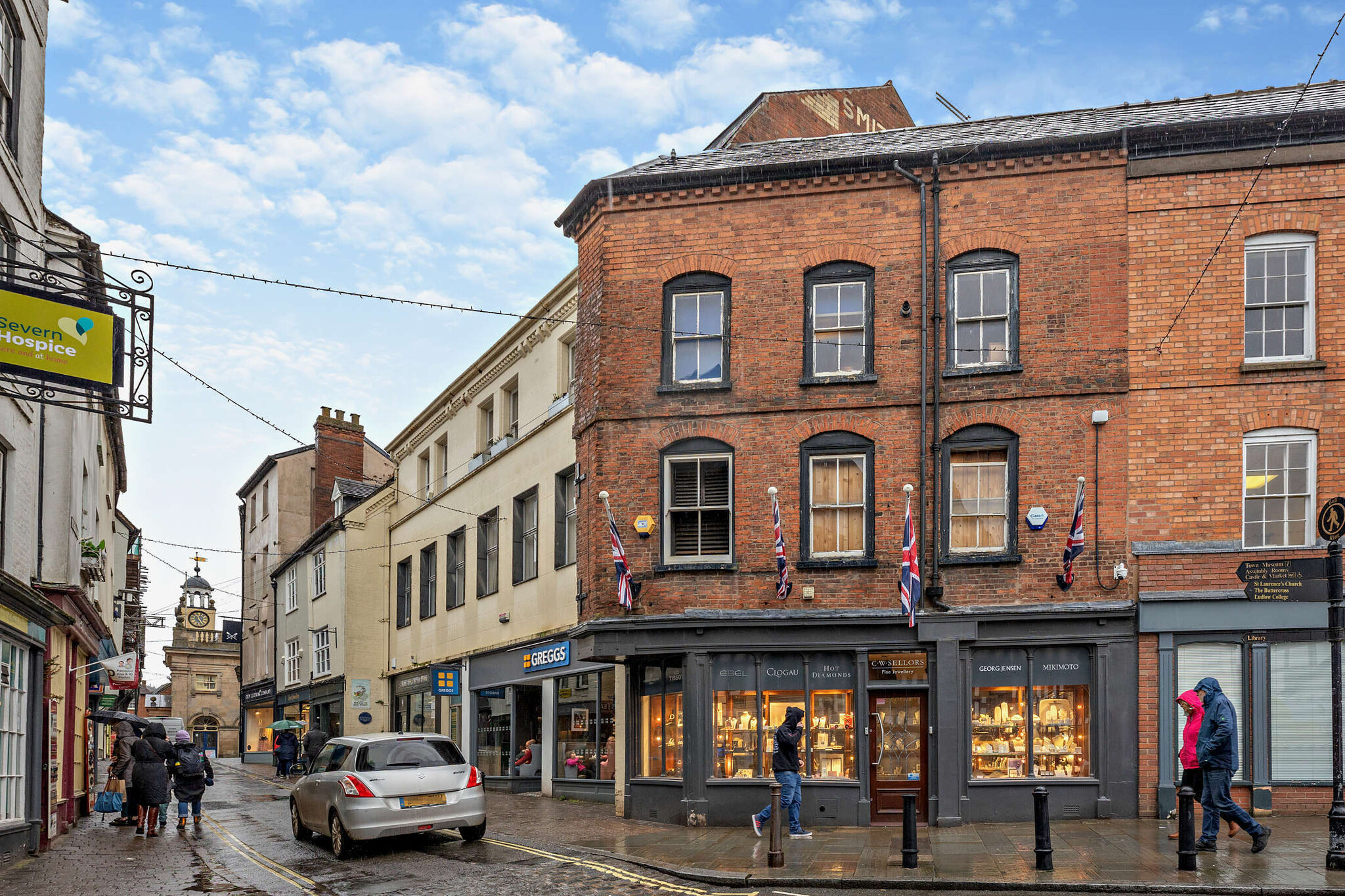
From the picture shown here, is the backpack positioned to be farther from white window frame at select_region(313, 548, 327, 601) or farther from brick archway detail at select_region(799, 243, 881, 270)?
white window frame at select_region(313, 548, 327, 601)

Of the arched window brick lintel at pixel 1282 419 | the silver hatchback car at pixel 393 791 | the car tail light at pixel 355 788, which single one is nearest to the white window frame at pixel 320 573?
the silver hatchback car at pixel 393 791

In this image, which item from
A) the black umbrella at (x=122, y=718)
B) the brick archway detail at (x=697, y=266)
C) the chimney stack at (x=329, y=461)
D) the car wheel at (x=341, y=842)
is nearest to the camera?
the car wheel at (x=341, y=842)

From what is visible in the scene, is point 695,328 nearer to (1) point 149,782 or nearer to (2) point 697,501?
(2) point 697,501

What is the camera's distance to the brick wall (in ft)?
57.1

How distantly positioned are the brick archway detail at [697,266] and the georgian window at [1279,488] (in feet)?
25.9

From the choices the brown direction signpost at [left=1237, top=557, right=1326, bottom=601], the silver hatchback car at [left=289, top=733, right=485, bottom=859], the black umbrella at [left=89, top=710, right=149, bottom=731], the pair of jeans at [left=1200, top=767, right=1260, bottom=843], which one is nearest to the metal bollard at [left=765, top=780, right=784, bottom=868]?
the silver hatchback car at [left=289, top=733, right=485, bottom=859]

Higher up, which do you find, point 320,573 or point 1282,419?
point 1282,419

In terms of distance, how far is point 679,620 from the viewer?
1803cm

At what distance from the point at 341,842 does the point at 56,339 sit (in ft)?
22.2

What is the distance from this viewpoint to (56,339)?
40.7ft

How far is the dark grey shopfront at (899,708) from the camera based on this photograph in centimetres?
1684

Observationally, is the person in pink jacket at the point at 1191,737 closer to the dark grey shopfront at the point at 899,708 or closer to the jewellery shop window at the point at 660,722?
the dark grey shopfront at the point at 899,708

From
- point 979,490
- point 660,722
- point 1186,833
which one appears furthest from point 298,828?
point 1186,833

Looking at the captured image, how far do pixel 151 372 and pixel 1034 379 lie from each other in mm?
11793
